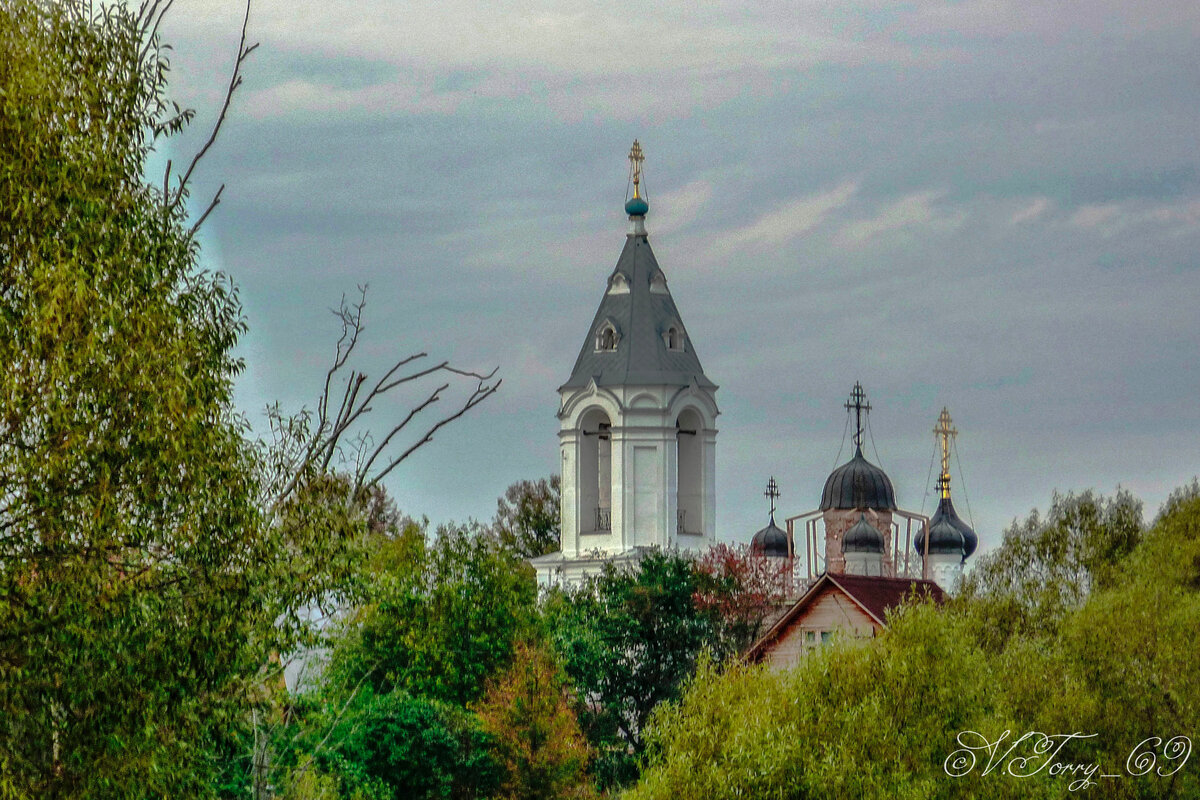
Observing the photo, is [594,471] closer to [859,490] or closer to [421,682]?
[859,490]

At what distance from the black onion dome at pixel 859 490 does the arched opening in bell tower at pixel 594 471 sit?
9.77m

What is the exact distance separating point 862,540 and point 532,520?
70.8 feet

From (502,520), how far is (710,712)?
58.3 meters

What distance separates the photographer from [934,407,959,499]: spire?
8281 centimetres

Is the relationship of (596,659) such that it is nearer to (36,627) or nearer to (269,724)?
→ (269,724)

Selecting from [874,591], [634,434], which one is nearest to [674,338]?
[634,434]

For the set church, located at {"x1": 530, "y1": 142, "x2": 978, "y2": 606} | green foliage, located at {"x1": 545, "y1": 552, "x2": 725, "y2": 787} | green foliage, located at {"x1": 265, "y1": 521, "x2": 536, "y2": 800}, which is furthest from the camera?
church, located at {"x1": 530, "y1": 142, "x2": 978, "y2": 606}

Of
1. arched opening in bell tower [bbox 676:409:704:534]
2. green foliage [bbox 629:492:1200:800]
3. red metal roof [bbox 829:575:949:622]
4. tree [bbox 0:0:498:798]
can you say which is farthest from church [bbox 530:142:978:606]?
tree [bbox 0:0:498:798]

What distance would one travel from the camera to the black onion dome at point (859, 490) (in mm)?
74125

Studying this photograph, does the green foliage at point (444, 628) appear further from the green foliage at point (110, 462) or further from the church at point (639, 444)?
the green foliage at point (110, 462)

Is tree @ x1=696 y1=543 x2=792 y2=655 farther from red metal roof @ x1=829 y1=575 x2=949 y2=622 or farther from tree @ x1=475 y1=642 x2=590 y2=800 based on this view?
tree @ x1=475 y1=642 x2=590 y2=800

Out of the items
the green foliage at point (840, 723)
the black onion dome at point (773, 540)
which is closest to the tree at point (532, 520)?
the black onion dome at point (773, 540)

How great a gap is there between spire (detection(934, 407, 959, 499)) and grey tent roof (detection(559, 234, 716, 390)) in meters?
17.9

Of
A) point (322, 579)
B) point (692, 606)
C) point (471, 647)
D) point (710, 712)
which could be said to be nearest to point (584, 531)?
point (692, 606)
